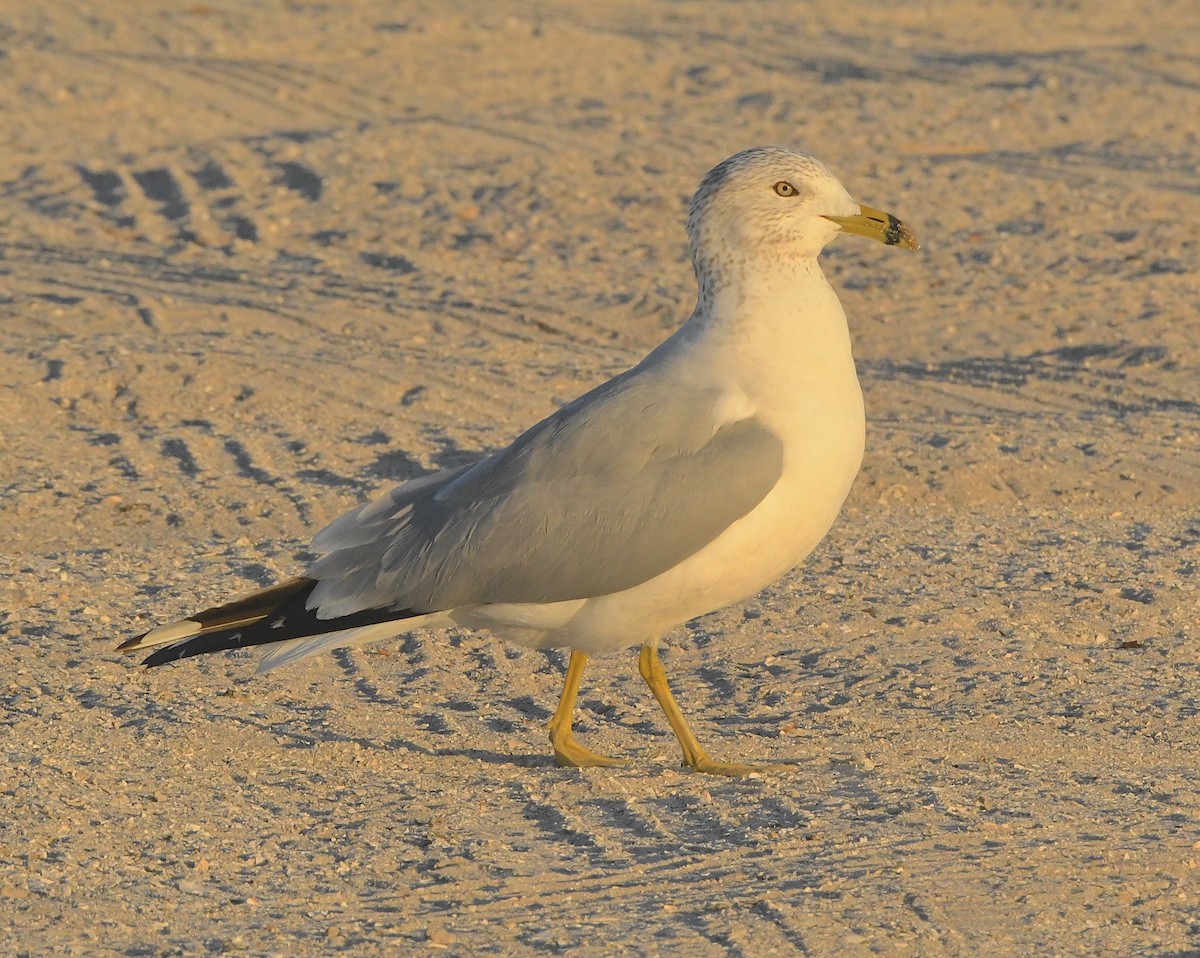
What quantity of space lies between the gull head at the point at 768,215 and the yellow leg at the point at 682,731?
3.60ft

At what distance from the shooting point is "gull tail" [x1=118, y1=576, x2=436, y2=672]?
5281 millimetres

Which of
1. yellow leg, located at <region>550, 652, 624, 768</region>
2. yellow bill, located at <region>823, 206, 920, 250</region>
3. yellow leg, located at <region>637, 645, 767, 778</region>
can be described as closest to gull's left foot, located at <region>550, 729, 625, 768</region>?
yellow leg, located at <region>550, 652, 624, 768</region>

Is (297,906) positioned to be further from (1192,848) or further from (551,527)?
(1192,848)

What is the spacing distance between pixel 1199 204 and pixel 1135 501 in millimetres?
5655

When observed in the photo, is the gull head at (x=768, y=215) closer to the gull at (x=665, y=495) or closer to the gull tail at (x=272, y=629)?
the gull at (x=665, y=495)

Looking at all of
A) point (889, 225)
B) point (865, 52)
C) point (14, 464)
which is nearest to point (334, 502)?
point (14, 464)

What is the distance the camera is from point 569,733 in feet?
18.2

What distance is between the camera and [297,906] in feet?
14.6

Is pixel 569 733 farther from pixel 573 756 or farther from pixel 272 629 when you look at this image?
pixel 272 629

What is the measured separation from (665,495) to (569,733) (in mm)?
851

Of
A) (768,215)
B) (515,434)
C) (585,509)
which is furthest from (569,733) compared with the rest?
(515,434)

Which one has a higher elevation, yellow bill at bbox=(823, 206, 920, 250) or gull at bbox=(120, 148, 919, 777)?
yellow bill at bbox=(823, 206, 920, 250)

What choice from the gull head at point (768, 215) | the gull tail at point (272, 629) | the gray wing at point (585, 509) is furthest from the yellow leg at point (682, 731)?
the gull head at point (768, 215)

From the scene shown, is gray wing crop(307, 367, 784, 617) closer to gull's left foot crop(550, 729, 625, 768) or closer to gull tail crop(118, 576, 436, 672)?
gull tail crop(118, 576, 436, 672)
